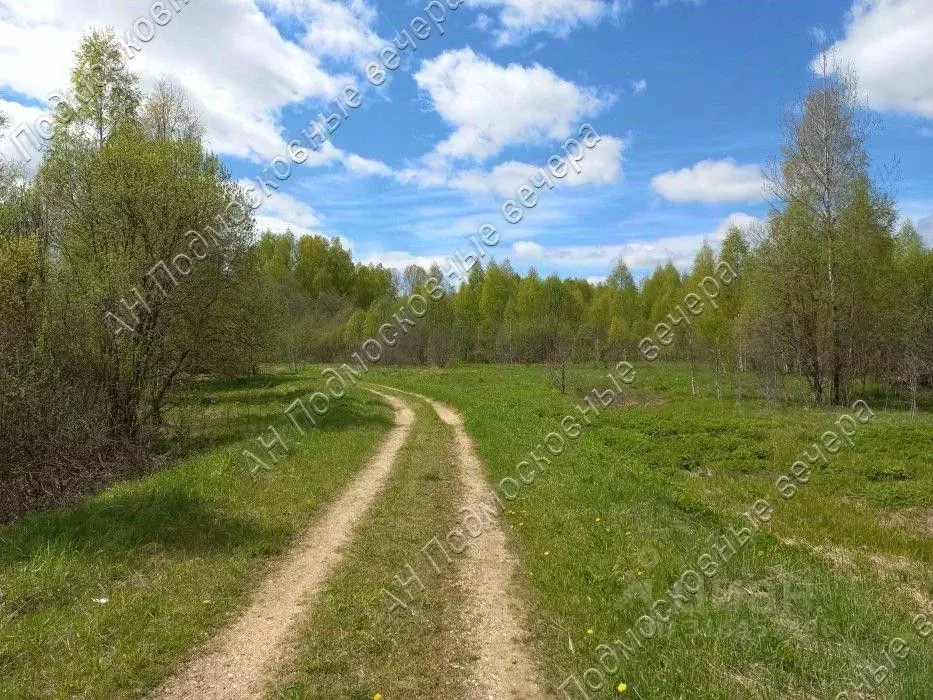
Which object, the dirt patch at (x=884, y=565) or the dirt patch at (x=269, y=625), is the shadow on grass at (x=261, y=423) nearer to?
the dirt patch at (x=269, y=625)

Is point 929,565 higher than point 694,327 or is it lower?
lower

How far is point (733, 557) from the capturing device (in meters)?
8.11

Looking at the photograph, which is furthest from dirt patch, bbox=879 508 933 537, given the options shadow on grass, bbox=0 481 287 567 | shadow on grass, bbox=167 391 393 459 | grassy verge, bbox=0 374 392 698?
shadow on grass, bbox=167 391 393 459

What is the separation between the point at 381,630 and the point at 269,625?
1313 millimetres

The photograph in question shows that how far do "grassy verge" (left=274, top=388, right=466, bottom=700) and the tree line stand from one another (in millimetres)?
9166

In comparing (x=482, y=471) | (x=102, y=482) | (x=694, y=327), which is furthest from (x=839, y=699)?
(x=694, y=327)

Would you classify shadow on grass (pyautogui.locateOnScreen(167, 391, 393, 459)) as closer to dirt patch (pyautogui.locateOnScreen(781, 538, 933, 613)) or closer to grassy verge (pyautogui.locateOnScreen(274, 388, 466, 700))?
grassy verge (pyautogui.locateOnScreen(274, 388, 466, 700))

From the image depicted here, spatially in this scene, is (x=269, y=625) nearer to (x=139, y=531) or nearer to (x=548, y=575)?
(x=548, y=575)

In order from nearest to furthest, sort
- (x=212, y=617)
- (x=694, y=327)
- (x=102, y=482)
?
(x=212, y=617) → (x=102, y=482) → (x=694, y=327)

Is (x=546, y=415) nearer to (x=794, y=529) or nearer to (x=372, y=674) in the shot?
(x=794, y=529)

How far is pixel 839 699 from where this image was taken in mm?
4785

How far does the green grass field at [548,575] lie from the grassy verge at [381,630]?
0.10ft

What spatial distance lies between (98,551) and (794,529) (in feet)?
39.4

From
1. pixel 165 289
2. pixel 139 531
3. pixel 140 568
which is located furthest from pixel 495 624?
pixel 165 289
